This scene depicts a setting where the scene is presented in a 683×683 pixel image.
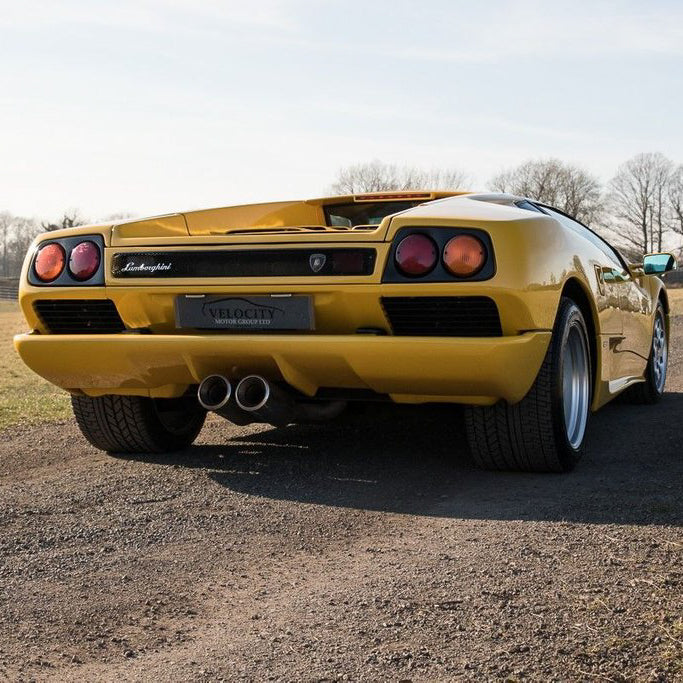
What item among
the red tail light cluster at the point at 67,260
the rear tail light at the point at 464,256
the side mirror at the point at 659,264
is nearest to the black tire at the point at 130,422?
→ the red tail light cluster at the point at 67,260

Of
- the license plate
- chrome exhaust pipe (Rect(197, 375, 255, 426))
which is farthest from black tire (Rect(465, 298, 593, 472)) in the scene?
chrome exhaust pipe (Rect(197, 375, 255, 426))

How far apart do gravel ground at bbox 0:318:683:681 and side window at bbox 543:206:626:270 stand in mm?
1141

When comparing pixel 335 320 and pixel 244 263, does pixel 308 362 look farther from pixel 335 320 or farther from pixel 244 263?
pixel 244 263

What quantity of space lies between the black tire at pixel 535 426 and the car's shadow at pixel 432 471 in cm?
8

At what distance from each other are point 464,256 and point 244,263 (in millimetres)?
914

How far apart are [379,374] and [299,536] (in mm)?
777

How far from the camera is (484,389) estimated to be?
3717mm

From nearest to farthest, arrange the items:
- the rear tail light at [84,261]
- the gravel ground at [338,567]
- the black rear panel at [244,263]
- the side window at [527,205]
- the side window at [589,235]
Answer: the gravel ground at [338,567] → the black rear panel at [244,263] → the rear tail light at [84,261] → the side window at [527,205] → the side window at [589,235]

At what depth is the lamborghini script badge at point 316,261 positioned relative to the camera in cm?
379

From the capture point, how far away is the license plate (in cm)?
386

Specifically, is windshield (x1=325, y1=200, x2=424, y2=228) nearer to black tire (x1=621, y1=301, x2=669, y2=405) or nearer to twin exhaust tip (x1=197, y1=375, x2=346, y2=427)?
twin exhaust tip (x1=197, y1=375, x2=346, y2=427)

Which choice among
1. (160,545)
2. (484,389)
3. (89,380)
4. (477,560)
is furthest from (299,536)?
(89,380)

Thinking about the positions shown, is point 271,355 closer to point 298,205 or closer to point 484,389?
point 484,389

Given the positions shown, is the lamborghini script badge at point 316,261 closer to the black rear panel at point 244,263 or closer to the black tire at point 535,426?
the black rear panel at point 244,263
